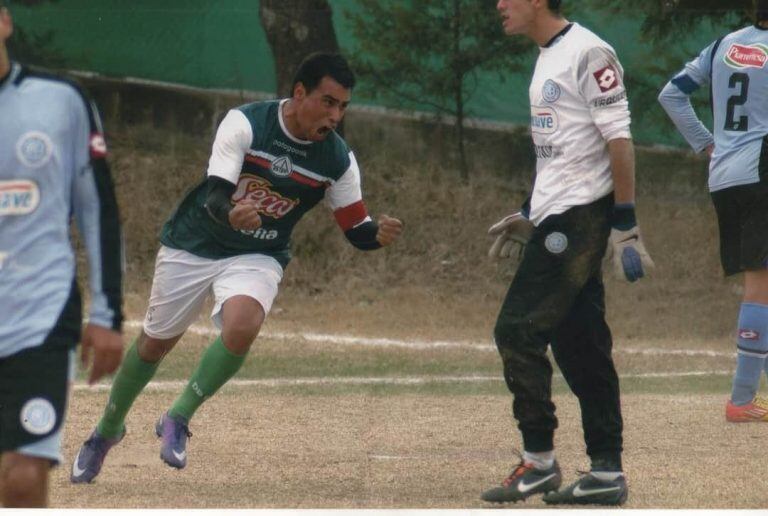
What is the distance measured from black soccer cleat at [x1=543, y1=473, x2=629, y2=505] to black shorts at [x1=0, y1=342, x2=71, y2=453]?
7.98ft

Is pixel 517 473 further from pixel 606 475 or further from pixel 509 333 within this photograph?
pixel 509 333

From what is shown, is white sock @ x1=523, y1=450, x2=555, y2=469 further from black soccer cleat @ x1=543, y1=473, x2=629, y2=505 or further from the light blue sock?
the light blue sock

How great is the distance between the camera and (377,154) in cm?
1691

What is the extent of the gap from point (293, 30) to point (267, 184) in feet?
32.3

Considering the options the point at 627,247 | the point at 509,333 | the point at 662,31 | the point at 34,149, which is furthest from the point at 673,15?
the point at 34,149

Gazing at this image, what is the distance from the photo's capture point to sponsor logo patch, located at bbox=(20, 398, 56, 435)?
423 centimetres

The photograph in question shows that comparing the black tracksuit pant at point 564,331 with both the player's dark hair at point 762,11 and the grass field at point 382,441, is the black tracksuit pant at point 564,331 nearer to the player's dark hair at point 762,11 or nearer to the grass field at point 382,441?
the grass field at point 382,441

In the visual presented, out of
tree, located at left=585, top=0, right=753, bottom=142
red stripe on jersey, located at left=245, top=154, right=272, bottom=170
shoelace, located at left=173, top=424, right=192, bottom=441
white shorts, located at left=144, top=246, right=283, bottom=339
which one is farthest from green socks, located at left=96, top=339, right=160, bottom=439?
tree, located at left=585, top=0, right=753, bottom=142

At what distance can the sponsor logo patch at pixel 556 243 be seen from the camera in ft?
19.8

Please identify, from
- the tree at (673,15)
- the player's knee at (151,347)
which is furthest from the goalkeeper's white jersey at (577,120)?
the tree at (673,15)

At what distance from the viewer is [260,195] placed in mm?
6762

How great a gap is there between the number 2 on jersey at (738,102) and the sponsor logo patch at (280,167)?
251cm

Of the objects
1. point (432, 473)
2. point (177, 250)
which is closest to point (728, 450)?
point (432, 473)

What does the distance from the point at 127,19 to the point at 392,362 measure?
5.83 meters
